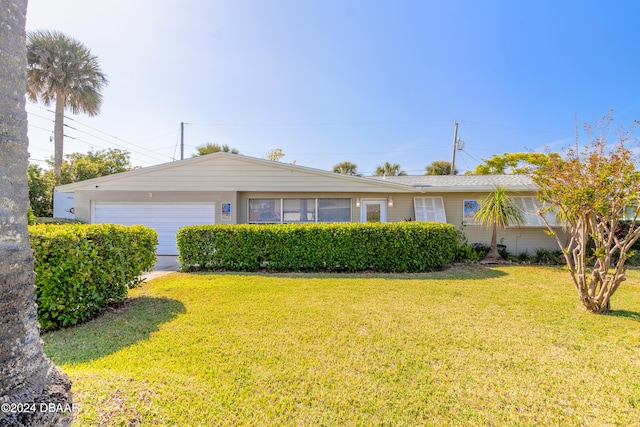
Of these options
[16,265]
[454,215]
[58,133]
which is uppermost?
[58,133]

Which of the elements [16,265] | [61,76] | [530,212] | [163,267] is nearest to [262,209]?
[163,267]

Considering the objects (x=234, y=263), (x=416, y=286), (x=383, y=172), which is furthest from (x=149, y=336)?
(x=383, y=172)

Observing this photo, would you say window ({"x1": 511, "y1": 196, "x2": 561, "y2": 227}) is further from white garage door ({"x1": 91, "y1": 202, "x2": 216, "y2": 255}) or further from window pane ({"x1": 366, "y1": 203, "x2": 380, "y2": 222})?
white garage door ({"x1": 91, "y1": 202, "x2": 216, "y2": 255})

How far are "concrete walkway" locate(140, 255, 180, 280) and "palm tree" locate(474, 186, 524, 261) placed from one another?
9957 mm

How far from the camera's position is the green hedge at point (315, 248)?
7.34 m

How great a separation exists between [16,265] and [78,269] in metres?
3.34

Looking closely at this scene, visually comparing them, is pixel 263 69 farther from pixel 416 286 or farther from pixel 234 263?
pixel 416 286

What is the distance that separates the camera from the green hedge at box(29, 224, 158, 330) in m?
3.50

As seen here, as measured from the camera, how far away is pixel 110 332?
3.52 m

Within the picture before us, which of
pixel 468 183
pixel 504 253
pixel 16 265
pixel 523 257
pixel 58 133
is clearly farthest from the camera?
pixel 58 133

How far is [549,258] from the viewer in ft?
29.9

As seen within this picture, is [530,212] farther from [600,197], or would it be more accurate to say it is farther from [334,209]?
[334,209]

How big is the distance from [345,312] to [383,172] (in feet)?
Result: 74.3

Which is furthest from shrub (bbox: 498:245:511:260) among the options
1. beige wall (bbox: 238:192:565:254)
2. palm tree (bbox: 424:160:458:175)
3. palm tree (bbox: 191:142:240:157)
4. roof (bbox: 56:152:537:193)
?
palm tree (bbox: 424:160:458:175)
